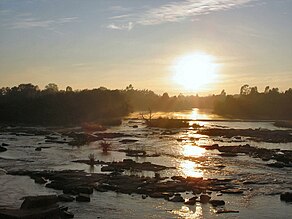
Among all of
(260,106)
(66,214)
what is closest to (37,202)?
(66,214)

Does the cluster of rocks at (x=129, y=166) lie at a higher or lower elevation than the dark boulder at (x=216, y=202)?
higher

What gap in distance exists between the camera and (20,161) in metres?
42.1

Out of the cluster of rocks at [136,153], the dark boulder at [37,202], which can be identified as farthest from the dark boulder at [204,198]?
the cluster of rocks at [136,153]

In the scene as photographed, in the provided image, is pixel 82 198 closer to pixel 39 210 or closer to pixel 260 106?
pixel 39 210

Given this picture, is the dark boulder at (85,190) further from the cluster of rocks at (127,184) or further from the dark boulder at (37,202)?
the dark boulder at (37,202)

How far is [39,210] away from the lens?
22750mm

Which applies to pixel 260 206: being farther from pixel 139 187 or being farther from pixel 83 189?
pixel 83 189

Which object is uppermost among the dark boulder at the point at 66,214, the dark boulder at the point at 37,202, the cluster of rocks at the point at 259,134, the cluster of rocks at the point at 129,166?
the cluster of rocks at the point at 259,134

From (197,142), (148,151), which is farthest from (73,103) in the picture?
(148,151)

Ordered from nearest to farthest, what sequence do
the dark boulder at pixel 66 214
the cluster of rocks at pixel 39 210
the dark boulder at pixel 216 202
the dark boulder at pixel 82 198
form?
the cluster of rocks at pixel 39 210
the dark boulder at pixel 66 214
the dark boulder at pixel 216 202
the dark boulder at pixel 82 198

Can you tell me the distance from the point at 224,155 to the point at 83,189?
919 inches

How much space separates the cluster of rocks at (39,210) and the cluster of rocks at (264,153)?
24064 millimetres

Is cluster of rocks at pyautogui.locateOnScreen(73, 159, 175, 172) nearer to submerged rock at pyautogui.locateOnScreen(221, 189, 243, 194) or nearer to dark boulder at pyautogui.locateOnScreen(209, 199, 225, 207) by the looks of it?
submerged rock at pyautogui.locateOnScreen(221, 189, 243, 194)

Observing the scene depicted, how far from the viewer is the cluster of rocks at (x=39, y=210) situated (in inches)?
866
